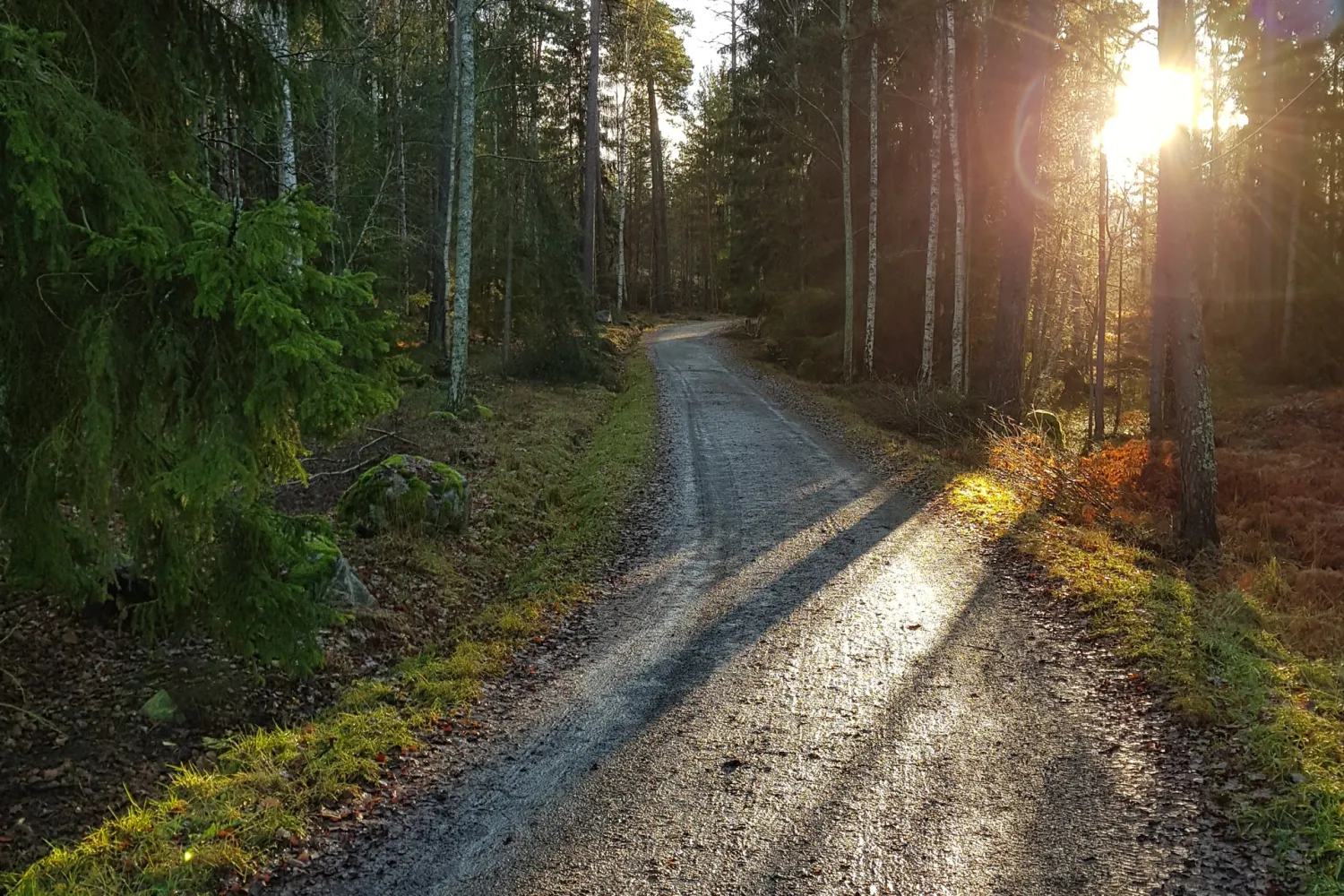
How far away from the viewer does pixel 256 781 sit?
4.56 m

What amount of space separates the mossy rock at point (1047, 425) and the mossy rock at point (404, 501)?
10894 millimetres

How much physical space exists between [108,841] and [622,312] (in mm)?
40309

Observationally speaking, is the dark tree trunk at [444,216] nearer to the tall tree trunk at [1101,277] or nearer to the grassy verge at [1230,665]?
the grassy verge at [1230,665]

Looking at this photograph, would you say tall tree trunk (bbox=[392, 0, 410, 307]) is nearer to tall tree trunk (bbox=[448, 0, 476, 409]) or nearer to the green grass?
tall tree trunk (bbox=[448, 0, 476, 409])

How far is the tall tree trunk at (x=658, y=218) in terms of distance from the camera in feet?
140

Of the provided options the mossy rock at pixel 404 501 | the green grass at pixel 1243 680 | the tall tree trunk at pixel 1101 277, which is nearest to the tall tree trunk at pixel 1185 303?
the green grass at pixel 1243 680

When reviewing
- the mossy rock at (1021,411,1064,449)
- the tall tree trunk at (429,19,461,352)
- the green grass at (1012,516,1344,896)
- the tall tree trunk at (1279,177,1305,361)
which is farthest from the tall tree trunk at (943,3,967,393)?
the tall tree trunk at (1279,177,1305,361)

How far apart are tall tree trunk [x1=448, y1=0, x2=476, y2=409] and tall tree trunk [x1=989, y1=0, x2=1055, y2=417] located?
31.6ft

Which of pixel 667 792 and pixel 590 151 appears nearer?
pixel 667 792

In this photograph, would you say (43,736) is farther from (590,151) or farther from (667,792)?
(590,151)

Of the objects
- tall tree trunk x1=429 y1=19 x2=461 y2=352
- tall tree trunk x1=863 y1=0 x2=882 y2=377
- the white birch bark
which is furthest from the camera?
tall tree trunk x1=863 y1=0 x2=882 y2=377

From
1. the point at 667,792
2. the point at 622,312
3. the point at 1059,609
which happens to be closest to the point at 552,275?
the point at 1059,609

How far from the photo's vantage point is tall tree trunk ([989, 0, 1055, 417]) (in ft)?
46.3

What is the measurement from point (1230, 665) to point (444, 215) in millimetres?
19092
